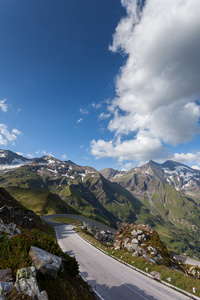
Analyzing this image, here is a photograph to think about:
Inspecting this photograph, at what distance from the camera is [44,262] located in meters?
9.13

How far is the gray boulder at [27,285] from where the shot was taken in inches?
286

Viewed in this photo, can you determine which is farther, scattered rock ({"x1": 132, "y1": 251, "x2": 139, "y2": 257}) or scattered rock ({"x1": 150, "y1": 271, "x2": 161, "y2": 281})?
scattered rock ({"x1": 132, "y1": 251, "x2": 139, "y2": 257})

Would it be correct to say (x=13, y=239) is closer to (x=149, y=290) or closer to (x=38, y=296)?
(x=38, y=296)

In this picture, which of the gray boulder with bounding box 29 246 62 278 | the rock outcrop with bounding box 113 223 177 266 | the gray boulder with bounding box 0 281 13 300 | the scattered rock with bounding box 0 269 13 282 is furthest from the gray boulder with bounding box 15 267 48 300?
the rock outcrop with bounding box 113 223 177 266

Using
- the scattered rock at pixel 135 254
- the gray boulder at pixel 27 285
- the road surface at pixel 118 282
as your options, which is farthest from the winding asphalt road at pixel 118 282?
the gray boulder at pixel 27 285

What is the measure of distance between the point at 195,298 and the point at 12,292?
16814 millimetres

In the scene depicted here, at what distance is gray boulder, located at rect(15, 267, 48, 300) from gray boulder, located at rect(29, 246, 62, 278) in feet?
3.46

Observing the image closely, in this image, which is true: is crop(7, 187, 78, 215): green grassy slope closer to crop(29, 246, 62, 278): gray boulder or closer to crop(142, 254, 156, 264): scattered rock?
crop(142, 254, 156, 264): scattered rock

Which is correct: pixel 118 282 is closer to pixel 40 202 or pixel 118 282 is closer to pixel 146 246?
pixel 146 246

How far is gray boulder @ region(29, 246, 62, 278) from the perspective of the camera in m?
8.99

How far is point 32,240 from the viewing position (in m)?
11.1

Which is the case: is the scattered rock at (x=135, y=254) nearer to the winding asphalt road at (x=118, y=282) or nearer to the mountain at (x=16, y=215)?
the winding asphalt road at (x=118, y=282)

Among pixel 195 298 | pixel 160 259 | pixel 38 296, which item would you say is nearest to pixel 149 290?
pixel 195 298

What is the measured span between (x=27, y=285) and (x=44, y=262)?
5.57 feet
